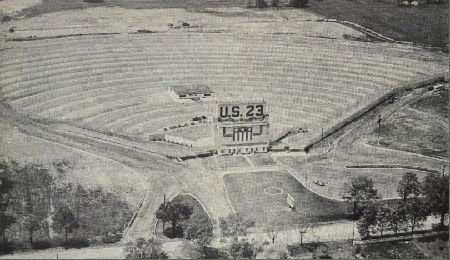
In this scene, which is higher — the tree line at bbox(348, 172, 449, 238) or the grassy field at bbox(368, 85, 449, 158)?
the grassy field at bbox(368, 85, 449, 158)

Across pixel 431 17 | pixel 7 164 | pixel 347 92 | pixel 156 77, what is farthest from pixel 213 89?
pixel 7 164

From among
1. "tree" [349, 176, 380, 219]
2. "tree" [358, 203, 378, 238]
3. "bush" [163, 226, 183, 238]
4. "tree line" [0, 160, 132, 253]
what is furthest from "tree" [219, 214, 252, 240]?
"tree" [349, 176, 380, 219]

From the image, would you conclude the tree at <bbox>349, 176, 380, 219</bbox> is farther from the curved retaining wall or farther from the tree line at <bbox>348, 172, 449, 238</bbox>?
the curved retaining wall

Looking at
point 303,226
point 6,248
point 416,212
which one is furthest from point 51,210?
point 416,212

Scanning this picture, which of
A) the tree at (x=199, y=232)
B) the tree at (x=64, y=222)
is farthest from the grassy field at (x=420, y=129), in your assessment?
the tree at (x=64, y=222)

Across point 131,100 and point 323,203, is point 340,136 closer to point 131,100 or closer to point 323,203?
point 323,203

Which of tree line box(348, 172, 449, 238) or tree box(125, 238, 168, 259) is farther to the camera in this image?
tree line box(348, 172, 449, 238)

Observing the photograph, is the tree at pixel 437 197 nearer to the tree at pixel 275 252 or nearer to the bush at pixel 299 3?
the tree at pixel 275 252

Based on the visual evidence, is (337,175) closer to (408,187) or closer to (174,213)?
(408,187)
